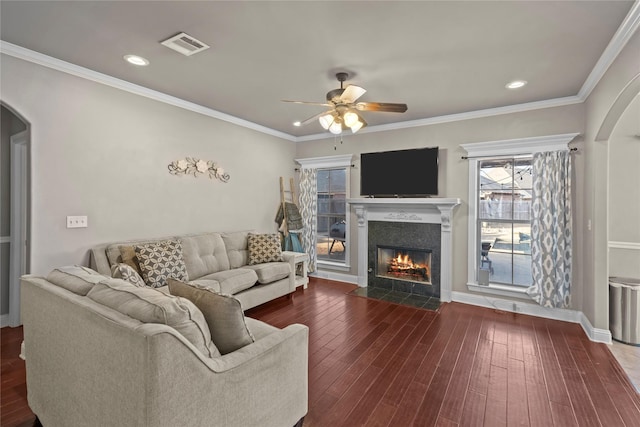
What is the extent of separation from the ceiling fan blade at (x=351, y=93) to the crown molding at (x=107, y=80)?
7.82 ft

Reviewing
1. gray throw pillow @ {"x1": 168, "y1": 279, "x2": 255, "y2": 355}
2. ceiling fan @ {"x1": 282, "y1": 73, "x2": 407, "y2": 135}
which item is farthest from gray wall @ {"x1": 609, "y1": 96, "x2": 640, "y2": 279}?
gray throw pillow @ {"x1": 168, "y1": 279, "x2": 255, "y2": 355}

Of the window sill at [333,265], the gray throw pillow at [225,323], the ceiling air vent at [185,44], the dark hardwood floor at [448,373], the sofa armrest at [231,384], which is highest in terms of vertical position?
the ceiling air vent at [185,44]

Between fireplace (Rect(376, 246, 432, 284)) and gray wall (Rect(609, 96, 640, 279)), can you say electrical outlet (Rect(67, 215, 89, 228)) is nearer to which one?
fireplace (Rect(376, 246, 432, 284))

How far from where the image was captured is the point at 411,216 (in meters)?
4.72

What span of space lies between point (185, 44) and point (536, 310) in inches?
A: 195

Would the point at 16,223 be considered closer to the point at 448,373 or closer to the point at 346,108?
the point at 346,108

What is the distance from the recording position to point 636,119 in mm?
3371

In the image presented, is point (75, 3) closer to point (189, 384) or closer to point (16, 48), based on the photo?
point (16, 48)

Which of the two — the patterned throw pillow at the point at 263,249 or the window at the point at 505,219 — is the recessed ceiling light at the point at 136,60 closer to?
the patterned throw pillow at the point at 263,249

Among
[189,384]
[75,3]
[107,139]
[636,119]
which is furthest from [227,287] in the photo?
[636,119]

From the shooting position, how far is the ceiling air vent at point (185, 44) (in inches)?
95.6

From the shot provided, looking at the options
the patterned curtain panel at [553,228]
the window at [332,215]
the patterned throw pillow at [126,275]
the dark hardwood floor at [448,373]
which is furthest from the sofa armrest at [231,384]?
the window at [332,215]

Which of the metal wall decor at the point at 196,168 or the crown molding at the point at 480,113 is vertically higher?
the crown molding at the point at 480,113

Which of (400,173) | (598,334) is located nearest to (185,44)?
(400,173)
